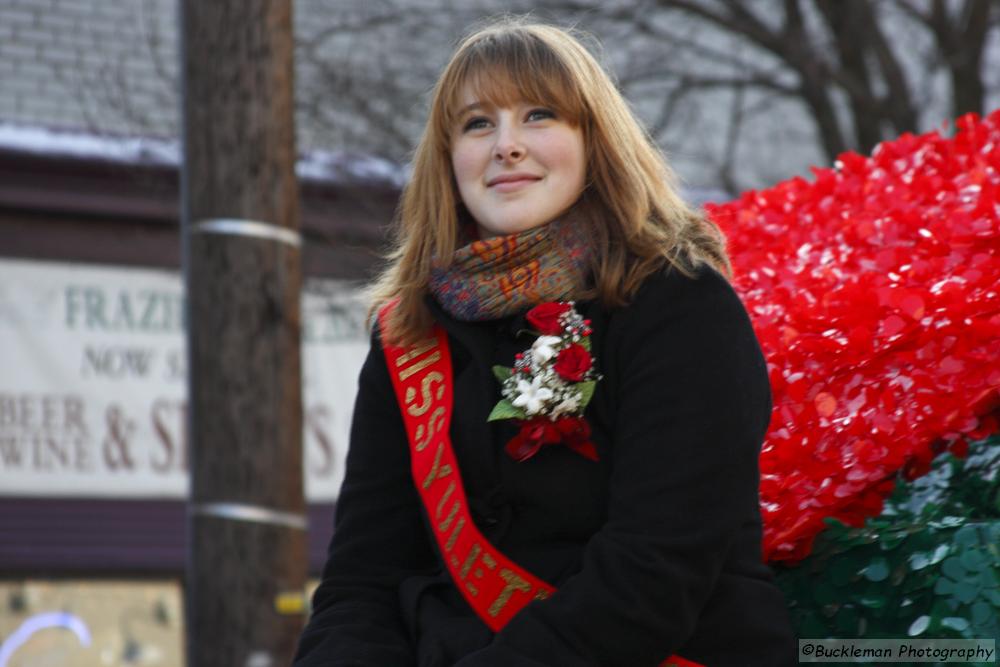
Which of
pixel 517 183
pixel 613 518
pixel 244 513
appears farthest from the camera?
pixel 244 513

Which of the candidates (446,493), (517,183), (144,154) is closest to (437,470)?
(446,493)

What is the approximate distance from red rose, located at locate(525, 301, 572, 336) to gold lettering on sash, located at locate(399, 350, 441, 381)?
0.80ft

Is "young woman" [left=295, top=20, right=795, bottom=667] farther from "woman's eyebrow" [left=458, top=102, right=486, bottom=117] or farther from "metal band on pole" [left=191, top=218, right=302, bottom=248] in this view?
"metal band on pole" [left=191, top=218, right=302, bottom=248]

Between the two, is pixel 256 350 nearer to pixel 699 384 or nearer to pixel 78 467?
pixel 699 384

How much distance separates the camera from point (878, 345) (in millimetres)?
2719

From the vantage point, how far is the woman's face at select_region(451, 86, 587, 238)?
2555 millimetres

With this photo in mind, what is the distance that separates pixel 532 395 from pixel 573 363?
0.09 m

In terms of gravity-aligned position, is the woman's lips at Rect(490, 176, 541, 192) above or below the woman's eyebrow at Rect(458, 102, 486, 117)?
below

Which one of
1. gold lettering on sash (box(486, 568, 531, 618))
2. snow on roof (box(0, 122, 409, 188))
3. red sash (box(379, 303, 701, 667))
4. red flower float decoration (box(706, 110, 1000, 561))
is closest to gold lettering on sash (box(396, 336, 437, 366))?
red sash (box(379, 303, 701, 667))

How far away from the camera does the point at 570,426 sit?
2350mm

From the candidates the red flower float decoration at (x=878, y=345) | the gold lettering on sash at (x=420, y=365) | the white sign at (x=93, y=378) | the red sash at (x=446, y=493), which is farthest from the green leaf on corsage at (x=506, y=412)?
the white sign at (x=93, y=378)

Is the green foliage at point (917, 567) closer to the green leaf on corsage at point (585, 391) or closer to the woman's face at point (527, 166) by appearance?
the green leaf on corsage at point (585, 391)

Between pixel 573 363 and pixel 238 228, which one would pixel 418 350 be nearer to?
pixel 573 363

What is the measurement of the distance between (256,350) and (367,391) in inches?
80.1
